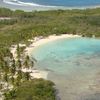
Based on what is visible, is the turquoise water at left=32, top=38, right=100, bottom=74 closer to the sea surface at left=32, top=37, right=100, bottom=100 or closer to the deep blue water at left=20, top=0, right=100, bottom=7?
the sea surface at left=32, top=37, right=100, bottom=100

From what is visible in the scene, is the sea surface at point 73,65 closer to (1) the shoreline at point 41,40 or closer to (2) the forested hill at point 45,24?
(1) the shoreline at point 41,40

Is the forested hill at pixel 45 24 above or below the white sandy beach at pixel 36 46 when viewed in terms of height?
above

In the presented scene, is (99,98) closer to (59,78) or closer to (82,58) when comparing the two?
(59,78)

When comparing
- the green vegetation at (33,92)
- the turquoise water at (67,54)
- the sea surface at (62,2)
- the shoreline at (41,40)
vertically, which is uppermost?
the sea surface at (62,2)

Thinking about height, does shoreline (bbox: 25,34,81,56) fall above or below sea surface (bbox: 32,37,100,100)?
above

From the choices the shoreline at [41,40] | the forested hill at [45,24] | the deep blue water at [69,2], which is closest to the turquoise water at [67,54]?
the shoreline at [41,40]

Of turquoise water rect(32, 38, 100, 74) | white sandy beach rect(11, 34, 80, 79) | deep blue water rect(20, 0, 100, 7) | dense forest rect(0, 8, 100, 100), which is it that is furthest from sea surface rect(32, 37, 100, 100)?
deep blue water rect(20, 0, 100, 7)

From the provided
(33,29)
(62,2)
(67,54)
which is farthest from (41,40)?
(62,2)

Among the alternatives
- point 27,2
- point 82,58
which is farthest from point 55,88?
point 27,2

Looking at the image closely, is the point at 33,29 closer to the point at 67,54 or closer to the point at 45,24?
the point at 45,24
